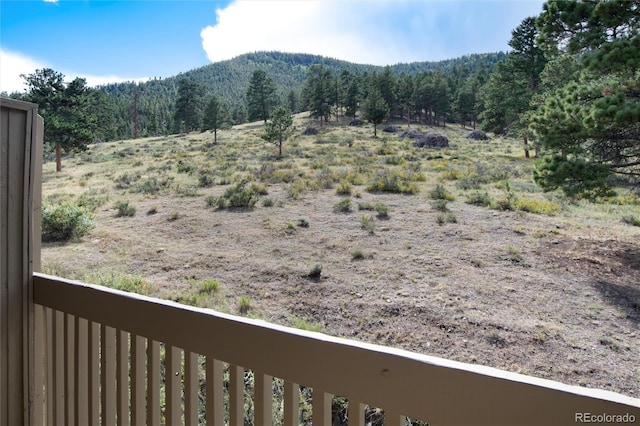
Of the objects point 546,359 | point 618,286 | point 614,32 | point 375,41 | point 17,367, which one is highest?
point 614,32

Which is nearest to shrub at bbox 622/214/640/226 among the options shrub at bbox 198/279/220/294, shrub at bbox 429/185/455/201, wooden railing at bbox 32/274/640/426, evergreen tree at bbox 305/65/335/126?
shrub at bbox 429/185/455/201

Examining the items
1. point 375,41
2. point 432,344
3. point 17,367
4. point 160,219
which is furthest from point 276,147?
point 17,367

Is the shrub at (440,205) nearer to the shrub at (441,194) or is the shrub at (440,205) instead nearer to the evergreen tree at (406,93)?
the shrub at (441,194)

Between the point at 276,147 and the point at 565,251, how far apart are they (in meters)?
17.6

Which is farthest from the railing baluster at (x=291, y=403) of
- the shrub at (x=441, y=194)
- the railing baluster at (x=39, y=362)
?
the shrub at (x=441, y=194)

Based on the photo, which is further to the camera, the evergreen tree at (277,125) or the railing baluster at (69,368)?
the evergreen tree at (277,125)

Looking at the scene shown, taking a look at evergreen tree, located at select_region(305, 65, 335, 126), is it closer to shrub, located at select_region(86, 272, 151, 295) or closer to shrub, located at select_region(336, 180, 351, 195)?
shrub, located at select_region(336, 180, 351, 195)

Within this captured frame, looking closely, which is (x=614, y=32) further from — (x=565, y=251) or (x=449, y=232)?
(x=449, y=232)

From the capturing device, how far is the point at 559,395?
56 centimetres

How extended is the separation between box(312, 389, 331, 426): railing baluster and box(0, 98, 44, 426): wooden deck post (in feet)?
4.91

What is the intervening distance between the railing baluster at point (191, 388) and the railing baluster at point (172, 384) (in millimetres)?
41

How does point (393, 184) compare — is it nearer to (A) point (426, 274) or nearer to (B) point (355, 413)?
(A) point (426, 274)

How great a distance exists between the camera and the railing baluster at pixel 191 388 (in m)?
1.05

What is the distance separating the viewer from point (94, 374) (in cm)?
139
